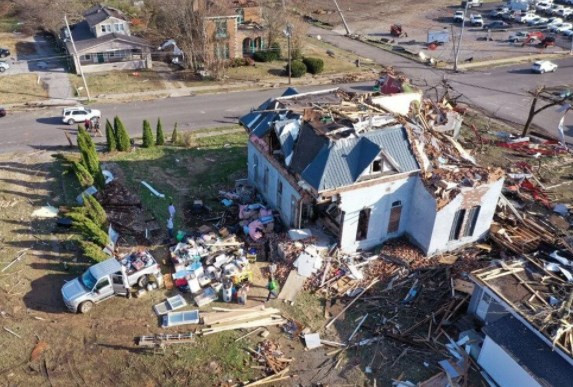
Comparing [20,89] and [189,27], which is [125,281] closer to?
[20,89]

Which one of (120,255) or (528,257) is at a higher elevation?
(528,257)

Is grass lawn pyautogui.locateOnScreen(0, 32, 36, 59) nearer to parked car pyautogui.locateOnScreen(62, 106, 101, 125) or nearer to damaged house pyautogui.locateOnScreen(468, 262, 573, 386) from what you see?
parked car pyautogui.locateOnScreen(62, 106, 101, 125)

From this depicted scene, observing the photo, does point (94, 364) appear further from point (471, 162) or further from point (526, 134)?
point (526, 134)

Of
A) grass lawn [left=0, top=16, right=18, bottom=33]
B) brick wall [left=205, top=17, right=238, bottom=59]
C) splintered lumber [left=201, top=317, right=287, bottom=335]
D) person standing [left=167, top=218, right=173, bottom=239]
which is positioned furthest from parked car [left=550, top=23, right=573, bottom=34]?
grass lawn [left=0, top=16, right=18, bottom=33]

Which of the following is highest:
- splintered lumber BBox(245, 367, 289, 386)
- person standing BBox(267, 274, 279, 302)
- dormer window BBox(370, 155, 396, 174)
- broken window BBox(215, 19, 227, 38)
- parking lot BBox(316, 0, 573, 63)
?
broken window BBox(215, 19, 227, 38)

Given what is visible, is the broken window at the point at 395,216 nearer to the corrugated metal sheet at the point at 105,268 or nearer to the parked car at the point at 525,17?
the corrugated metal sheet at the point at 105,268

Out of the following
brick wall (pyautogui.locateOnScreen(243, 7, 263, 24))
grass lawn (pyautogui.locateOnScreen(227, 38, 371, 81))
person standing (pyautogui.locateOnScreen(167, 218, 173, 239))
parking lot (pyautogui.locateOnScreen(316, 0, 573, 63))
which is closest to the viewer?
person standing (pyautogui.locateOnScreen(167, 218, 173, 239))

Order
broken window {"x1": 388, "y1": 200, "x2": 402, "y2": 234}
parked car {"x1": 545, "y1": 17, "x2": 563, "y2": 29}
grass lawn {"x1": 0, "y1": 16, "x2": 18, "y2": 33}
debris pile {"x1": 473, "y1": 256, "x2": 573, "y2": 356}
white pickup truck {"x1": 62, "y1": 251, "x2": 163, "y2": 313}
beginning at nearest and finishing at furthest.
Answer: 1. debris pile {"x1": 473, "y1": 256, "x2": 573, "y2": 356}
2. white pickup truck {"x1": 62, "y1": 251, "x2": 163, "y2": 313}
3. broken window {"x1": 388, "y1": 200, "x2": 402, "y2": 234}
4. grass lawn {"x1": 0, "y1": 16, "x2": 18, "y2": 33}
5. parked car {"x1": 545, "y1": 17, "x2": 563, "y2": 29}

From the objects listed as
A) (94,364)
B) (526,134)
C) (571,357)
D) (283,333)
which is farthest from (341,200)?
(526,134)
